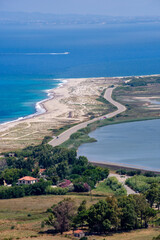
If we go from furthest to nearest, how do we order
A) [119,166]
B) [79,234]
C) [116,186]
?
[119,166], [116,186], [79,234]

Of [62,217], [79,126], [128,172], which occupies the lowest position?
[62,217]

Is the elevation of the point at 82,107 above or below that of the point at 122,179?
above

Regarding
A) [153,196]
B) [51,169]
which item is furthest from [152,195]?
[51,169]

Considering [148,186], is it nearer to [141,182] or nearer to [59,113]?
[141,182]

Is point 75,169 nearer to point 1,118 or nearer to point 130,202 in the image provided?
point 130,202

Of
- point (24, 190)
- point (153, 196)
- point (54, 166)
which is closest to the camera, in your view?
point (153, 196)

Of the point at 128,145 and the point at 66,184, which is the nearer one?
the point at 66,184

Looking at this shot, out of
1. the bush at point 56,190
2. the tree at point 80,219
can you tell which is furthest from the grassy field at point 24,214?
the tree at point 80,219
